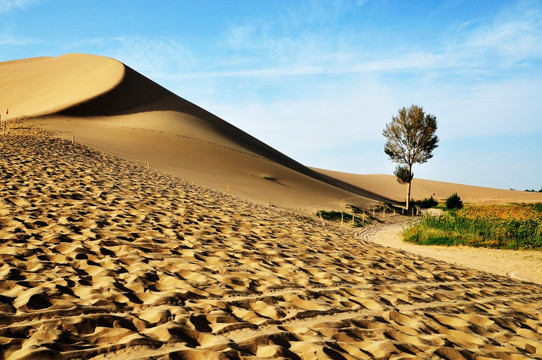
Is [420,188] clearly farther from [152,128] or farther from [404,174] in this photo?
[152,128]

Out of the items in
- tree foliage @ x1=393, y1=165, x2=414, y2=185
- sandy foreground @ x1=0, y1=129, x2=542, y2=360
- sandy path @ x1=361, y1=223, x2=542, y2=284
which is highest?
tree foliage @ x1=393, y1=165, x2=414, y2=185

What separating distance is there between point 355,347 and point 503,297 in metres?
4.19

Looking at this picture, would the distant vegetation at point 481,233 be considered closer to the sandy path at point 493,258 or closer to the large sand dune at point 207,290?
the sandy path at point 493,258

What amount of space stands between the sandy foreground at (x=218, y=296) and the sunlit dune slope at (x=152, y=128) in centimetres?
1643

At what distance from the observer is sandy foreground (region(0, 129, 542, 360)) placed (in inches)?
132

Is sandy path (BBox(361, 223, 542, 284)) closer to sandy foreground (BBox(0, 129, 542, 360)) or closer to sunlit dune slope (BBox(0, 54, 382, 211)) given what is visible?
sandy foreground (BBox(0, 129, 542, 360))

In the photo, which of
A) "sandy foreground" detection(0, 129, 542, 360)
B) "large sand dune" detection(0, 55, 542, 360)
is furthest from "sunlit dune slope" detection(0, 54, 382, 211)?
"sandy foreground" detection(0, 129, 542, 360)

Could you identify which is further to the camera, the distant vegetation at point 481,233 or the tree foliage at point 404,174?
the tree foliage at point 404,174

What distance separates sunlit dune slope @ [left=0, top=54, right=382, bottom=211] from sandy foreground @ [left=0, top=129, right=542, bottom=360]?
16433mm

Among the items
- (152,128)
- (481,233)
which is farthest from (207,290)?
(152,128)

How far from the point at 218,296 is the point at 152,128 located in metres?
36.4

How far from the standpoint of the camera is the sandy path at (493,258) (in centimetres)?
1023

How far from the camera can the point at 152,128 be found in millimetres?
38688

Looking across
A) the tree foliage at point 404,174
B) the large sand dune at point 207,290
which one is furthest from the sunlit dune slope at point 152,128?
the large sand dune at point 207,290
